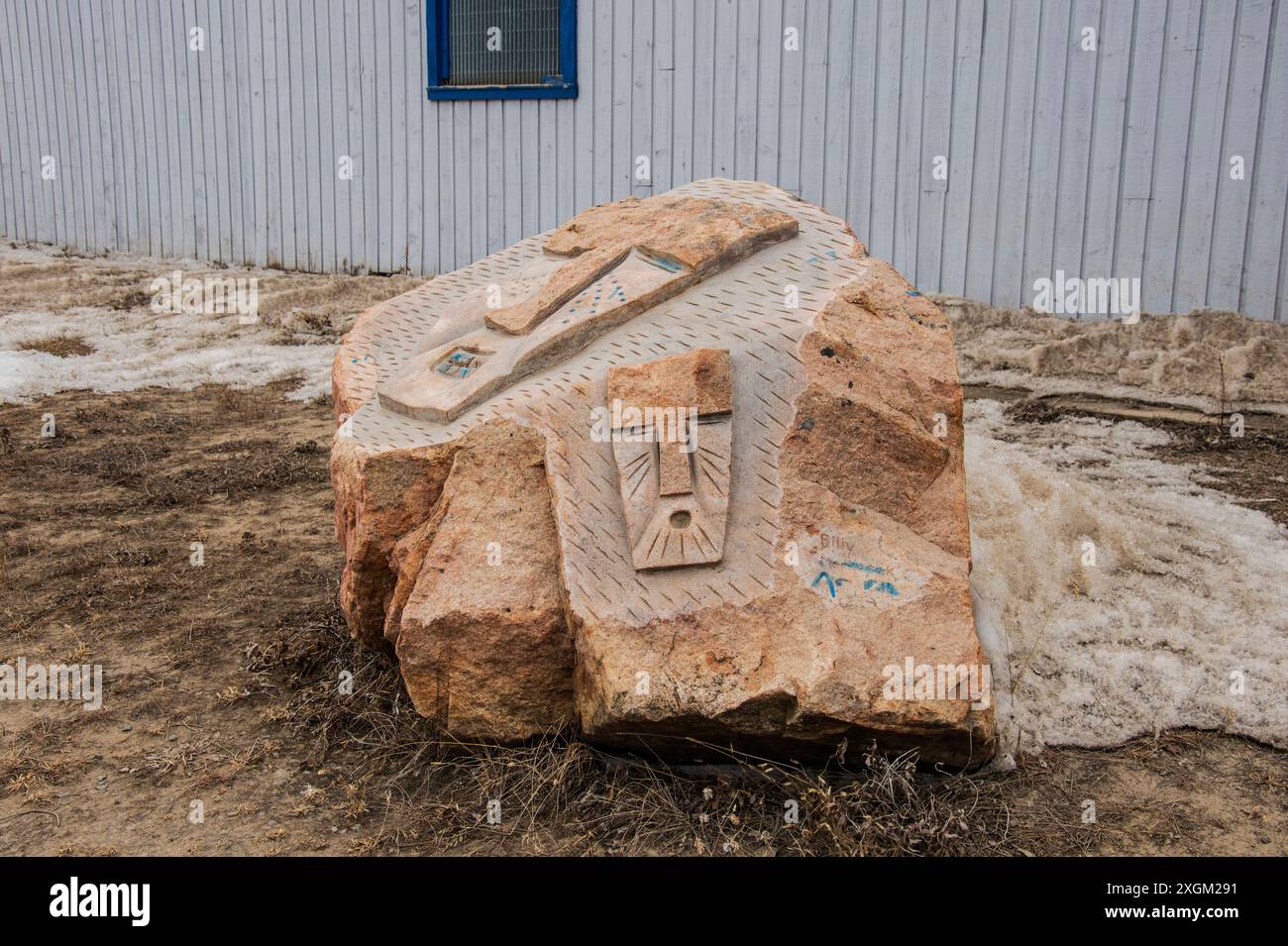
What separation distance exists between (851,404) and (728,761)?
91 cm

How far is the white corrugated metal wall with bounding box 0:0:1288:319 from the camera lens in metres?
5.82

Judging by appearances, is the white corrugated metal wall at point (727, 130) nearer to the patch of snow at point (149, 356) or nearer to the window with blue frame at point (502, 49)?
the window with blue frame at point (502, 49)

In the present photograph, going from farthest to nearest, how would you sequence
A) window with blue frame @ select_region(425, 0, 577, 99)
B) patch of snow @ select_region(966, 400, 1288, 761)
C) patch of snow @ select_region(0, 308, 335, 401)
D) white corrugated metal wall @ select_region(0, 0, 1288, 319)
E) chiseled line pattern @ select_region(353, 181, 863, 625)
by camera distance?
window with blue frame @ select_region(425, 0, 577, 99) < patch of snow @ select_region(0, 308, 335, 401) < white corrugated metal wall @ select_region(0, 0, 1288, 319) < patch of snow @ select_region(966, 400, 1288, 761) < chiseled line pattern @ select_region(353, 181, 863, 625)

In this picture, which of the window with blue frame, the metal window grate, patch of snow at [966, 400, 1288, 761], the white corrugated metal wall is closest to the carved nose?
patch of snow at [966, 400, 1288, 761]

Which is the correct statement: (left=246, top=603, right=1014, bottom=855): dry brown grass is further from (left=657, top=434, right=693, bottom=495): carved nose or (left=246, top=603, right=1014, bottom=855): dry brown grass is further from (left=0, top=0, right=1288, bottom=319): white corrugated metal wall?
(left=0, top=0, right=1288, bottom=319): white corrugated metal wall

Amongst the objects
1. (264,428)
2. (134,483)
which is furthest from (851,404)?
(264,428)

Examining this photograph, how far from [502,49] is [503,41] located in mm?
46

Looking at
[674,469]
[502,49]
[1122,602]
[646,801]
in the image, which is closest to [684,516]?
[674,469]

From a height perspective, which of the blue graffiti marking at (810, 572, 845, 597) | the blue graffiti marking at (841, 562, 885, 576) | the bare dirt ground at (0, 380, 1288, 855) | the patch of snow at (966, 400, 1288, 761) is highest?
the blue graffiti marking at (841, 562, 885, 576)

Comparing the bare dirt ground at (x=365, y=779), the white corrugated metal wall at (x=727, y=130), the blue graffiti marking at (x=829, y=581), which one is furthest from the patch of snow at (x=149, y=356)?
the blue graffiti marking at (x=829, y=581)

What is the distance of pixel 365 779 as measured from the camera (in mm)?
2854

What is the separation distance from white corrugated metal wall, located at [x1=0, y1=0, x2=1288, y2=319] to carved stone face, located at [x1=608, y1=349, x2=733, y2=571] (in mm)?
3841

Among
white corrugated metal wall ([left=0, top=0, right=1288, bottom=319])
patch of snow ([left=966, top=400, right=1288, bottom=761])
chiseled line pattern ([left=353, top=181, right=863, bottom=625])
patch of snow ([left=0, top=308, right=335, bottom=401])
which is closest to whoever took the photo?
chiseled line pattern ([left=353, top=181, right=863, bottom=625])

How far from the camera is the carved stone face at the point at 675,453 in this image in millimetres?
2697
